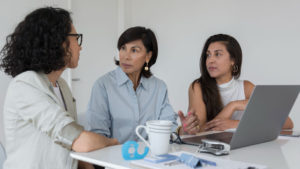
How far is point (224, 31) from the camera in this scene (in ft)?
12.6

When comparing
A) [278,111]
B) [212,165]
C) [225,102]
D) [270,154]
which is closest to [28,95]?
[212,165]

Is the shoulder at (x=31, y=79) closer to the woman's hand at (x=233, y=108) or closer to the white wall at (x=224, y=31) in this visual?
the woman's hand at (x=233, y=108)

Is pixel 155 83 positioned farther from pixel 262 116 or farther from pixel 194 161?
pixel 194 161

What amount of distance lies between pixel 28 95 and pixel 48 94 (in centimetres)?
7

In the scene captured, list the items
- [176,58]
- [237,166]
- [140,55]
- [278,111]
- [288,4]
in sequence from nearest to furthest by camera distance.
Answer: [237,166] → [278,111] → [140,55] → [288,4] → [176,58]

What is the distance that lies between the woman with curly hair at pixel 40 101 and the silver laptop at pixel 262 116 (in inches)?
19.6

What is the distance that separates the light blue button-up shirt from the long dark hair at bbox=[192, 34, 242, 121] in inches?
13.1

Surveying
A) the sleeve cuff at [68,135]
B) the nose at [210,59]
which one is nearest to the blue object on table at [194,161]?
the sleeve cuff at [68,135]

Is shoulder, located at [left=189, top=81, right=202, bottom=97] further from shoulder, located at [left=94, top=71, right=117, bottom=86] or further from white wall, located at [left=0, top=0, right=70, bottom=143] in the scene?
white wall, located at [left=0, top=0, right=70, bottom=143]

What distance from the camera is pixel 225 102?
223 cm

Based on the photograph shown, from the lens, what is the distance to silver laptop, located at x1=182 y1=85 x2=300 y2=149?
3.90 feet

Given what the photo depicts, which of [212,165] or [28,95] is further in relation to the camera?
[28,95]

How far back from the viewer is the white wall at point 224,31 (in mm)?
3416

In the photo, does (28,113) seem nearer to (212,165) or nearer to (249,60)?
(212,165)
